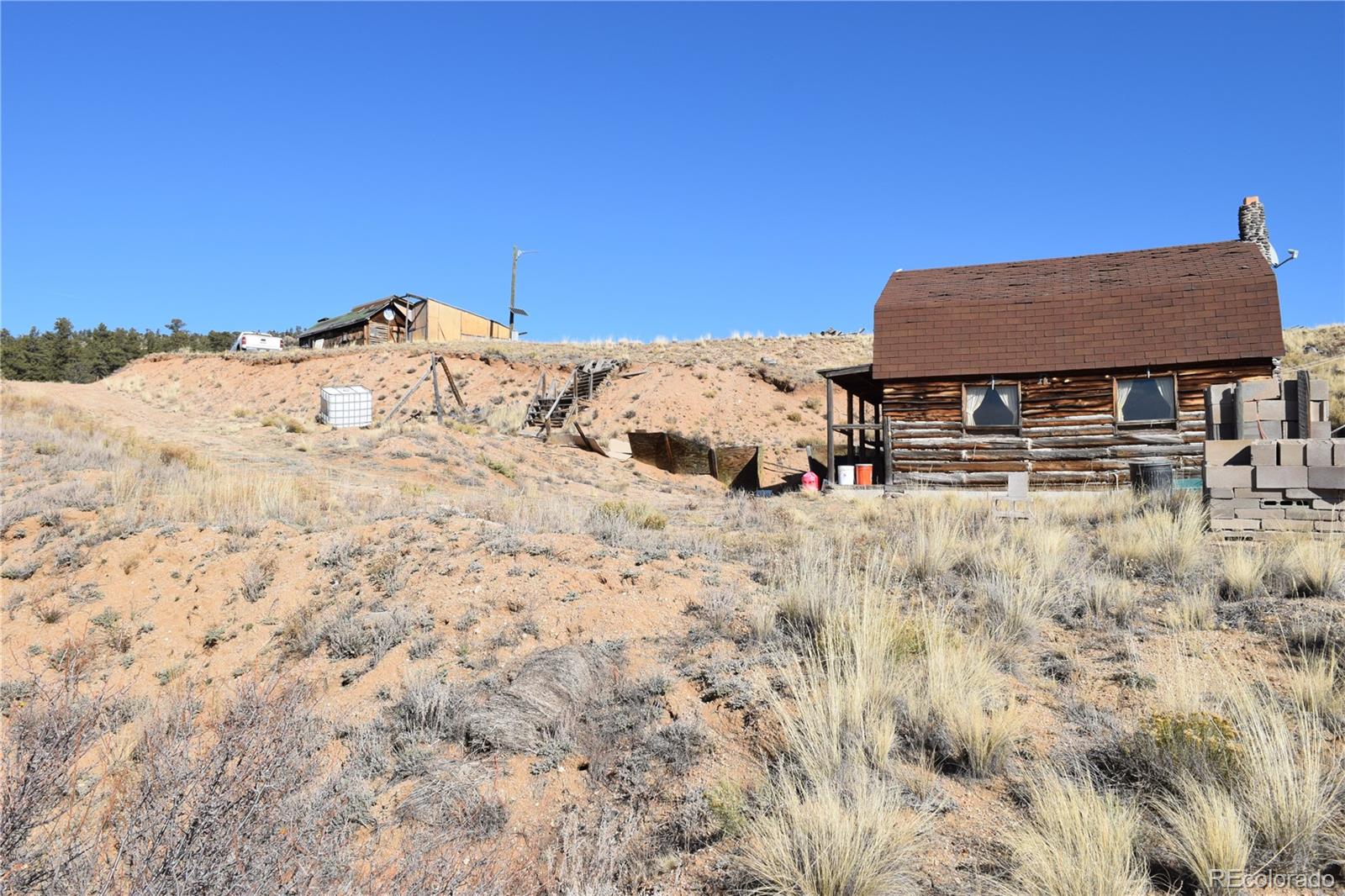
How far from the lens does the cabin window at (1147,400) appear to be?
1700 cm

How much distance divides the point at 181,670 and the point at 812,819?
20.2 ft

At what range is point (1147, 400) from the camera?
56.4ft

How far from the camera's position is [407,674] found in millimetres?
6215

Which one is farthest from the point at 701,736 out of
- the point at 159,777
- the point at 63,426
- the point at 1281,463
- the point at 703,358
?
the point at 703,358

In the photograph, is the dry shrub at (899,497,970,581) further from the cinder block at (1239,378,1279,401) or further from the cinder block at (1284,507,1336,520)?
the cinder block at (1239,378,1279,401)

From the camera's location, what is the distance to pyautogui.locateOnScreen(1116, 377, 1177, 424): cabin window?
55.8 feet

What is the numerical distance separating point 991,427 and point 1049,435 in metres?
1.20

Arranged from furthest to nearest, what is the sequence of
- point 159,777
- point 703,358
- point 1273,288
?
point 703,358, point 1273,288, point 159,777

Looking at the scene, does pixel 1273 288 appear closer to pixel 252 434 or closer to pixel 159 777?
pixel 159 777

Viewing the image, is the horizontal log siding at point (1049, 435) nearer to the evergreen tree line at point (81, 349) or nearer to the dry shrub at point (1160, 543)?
the dry shrub at point (1160, 543)

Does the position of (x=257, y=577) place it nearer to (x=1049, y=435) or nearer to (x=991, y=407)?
(x=991, y=407)

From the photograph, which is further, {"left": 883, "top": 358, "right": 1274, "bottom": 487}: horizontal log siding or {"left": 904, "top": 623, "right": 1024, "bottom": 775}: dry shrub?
{"left": 883, "top": 358, "right": 1274, "bottom": 487}: horizontal log siding

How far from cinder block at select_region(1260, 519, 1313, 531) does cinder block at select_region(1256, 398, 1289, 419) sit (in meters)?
1.52

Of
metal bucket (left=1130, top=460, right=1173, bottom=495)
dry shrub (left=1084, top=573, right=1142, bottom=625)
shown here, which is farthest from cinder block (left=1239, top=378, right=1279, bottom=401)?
dry shrub (left=1084, top=573, right=1142, bottom=625)
